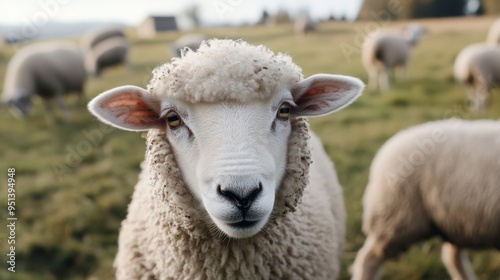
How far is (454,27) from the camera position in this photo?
33.7ft

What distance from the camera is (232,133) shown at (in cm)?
144

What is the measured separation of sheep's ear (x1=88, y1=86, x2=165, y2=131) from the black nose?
0.51m

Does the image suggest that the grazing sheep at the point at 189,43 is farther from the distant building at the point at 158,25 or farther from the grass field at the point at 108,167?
the distant building at the point at 158,25

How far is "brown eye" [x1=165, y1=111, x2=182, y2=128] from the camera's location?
5.22ft

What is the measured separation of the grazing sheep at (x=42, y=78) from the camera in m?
6.97

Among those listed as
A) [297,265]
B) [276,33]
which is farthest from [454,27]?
[297,265]

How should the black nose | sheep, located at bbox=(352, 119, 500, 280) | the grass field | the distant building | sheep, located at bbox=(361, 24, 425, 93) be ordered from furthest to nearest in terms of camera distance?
the distant building
sheep, located at bbox=(361, 24, 425, 93)
the grass field
sheep, located at bbox=(352, 119, 500, 280)
the black nose

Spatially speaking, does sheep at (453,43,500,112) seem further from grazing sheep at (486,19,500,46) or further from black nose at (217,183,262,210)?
black nose at (217,183,262,210)

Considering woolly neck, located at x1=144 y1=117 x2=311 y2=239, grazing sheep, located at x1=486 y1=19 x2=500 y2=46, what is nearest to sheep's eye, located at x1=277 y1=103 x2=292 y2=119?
woolly neck, located at x1=144 y1=117 x2=311 y2=239

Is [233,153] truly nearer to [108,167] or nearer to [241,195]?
[241,195]

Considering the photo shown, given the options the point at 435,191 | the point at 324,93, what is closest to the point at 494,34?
the point at 435,191

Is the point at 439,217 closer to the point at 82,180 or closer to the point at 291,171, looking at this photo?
the point at 291,171

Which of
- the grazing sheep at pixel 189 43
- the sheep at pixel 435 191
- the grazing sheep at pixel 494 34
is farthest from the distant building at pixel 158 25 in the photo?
the sheep at pixel 435 191

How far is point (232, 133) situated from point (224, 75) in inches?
9.3
